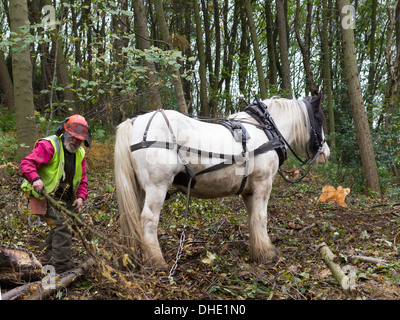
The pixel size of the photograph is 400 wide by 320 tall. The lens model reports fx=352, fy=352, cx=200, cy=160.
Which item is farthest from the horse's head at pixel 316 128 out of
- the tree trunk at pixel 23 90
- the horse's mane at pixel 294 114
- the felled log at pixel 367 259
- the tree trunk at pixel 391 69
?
the tree trunk at pixel 391 69

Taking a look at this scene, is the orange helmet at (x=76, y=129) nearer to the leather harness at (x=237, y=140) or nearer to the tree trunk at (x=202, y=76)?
the leather harness at (x=237, y=140)

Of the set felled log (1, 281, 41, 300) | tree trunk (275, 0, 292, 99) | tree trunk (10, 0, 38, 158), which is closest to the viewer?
felled log (1, 281, 41, 300)

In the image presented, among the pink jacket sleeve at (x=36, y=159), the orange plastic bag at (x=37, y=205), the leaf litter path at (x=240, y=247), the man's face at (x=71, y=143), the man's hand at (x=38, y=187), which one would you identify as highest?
the man's face at (x=71, y=143)

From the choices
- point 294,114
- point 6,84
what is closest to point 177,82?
point 294,114

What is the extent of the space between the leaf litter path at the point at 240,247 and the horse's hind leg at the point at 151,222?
0.68ft

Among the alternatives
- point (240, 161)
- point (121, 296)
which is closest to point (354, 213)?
point (240, 161)

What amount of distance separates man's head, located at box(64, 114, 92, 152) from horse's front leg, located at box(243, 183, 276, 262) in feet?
7.13

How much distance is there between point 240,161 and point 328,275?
1.60 meters

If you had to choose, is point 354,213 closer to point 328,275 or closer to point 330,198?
point 330,198

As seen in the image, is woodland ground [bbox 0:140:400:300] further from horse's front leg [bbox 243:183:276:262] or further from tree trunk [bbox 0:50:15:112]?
tree trunk [bbox 0:50:15:112]

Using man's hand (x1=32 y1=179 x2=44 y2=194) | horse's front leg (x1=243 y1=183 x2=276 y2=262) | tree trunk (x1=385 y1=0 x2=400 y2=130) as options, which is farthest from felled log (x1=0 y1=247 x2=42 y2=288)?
tree trunk (x1=385 y1=0 x2=400 y2=130)

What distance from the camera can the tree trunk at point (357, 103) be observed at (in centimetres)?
830

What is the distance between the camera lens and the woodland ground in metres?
3.37

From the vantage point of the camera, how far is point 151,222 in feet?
12.4
